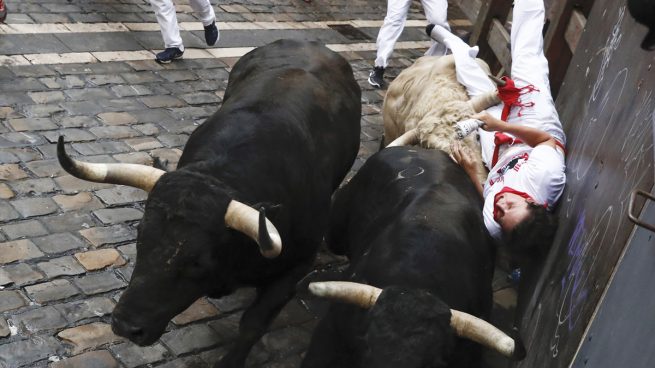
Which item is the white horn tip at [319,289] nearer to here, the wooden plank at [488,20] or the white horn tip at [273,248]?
the white horn tip at [273,248]

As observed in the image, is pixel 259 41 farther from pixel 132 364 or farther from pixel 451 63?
pixel 132 364

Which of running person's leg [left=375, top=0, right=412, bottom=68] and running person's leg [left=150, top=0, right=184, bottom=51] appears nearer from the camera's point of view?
running person's leg [left=150, top=0, right=184, bottom=51]

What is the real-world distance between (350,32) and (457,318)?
320 inches

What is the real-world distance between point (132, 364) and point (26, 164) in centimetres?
240

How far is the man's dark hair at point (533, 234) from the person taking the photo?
5191 millimetres

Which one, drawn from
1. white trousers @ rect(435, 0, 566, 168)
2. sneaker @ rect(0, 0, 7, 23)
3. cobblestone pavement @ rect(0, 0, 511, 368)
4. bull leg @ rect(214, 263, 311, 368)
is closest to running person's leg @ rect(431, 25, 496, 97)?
white trousers @ rect(435, 0, 566, 168)

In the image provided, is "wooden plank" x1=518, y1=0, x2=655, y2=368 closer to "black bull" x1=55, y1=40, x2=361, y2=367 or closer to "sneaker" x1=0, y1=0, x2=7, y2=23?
"black bull" x1=55, y1=40, x2=361, y2=367

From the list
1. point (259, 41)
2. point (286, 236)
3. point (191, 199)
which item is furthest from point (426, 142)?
point (259, 41)

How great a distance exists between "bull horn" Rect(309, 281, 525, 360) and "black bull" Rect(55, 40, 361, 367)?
43 centimetres

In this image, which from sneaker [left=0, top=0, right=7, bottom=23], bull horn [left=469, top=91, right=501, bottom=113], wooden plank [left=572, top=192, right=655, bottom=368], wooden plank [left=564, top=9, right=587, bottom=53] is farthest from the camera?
sneaker [left=0, top=0, right=7, bottom=23]

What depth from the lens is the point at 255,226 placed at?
445cm

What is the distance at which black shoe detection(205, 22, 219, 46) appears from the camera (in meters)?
9.88

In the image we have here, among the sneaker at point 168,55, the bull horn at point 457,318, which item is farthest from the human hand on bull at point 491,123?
the sneaker at point 168,55

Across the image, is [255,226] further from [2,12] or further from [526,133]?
[2,12]
